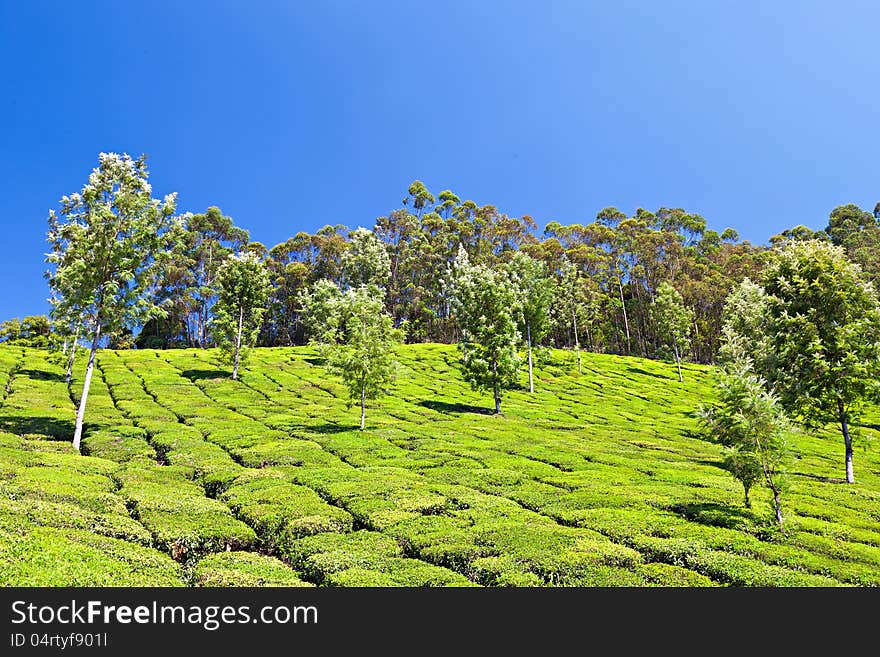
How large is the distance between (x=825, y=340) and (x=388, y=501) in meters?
26.1

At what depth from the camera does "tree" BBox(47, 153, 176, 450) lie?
3033 centimetres

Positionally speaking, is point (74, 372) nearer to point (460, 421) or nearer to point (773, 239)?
point (460, 421)

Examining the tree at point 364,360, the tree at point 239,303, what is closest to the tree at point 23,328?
the tree at point 239,303

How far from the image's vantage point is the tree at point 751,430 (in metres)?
18.0

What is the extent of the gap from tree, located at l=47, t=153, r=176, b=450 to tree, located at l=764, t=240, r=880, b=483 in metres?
38.5

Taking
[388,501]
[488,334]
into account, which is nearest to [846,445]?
[388,501]

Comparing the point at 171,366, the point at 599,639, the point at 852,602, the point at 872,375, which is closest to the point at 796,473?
the point at 872,375

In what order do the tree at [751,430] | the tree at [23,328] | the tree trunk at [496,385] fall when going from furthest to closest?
the tree at [23,328] < the tree trunk at [496,385] < the tree at [751,430]

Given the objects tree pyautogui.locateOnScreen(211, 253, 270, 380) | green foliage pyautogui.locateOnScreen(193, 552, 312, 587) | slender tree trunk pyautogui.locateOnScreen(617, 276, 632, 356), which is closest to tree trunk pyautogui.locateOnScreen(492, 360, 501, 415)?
tree pyautogui.locateOnScreen(211, 253, 270, 380)

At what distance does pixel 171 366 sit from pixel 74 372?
953 centimetres

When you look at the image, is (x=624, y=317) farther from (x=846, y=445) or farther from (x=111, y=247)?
(x=111, y=247)

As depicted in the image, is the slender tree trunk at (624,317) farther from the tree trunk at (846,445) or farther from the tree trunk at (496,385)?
the tree trunk at (846,445)

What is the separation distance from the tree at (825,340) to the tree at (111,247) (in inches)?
1518

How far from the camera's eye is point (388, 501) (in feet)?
68.1
